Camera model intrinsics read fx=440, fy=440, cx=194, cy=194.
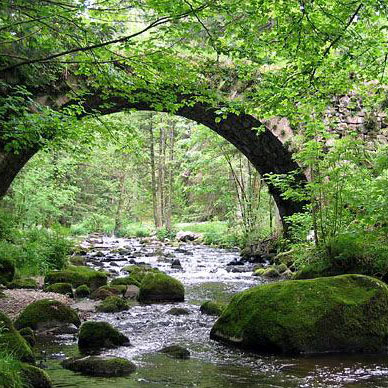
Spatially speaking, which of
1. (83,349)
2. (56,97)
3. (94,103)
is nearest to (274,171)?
(94,103)

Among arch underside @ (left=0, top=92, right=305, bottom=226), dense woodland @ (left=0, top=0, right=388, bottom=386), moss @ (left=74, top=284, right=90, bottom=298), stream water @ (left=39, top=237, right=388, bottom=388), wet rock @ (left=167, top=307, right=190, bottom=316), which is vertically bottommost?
stream water @ (left=39, top=237, right=388, bottom=388)

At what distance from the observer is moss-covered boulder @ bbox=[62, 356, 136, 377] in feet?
13.3

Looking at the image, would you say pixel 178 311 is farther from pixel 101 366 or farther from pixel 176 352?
pixel 101 366

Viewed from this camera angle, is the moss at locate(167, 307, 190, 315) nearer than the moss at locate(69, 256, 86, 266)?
Yes

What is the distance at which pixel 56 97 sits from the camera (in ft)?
36.7

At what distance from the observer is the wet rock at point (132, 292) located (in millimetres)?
8414

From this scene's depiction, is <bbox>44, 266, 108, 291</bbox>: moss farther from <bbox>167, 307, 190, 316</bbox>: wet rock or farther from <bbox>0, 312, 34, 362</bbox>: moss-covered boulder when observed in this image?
<bbox>0, 312, 34, 362</bbox>: moss-covered boulder

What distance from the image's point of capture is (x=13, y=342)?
3.97 m

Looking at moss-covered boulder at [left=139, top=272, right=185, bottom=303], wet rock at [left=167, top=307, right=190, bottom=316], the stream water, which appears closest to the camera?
the stream water

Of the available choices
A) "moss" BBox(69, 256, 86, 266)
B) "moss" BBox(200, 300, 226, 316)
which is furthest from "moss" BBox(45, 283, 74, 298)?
"moss" BBox(69, 256, 86, 266)

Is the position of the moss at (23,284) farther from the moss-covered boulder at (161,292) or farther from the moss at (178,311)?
the moss at (178,311)

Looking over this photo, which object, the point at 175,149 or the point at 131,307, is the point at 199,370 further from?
the point at 175,149

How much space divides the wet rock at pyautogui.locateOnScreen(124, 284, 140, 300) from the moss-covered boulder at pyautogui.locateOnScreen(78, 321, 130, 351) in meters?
3.26

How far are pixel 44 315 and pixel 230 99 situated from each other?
5.23 metres
